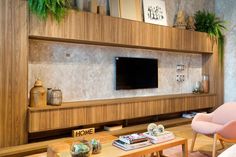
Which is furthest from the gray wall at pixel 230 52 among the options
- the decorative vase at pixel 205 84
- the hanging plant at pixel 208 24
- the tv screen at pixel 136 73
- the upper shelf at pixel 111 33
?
the tv screen at pixel 136 73

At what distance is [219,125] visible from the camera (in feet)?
11.2

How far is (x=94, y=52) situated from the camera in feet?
14.3

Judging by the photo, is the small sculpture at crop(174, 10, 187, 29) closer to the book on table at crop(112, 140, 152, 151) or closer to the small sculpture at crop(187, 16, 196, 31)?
the small sculpture at crop(187, 16, 196, 31)

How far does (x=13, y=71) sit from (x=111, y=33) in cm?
174

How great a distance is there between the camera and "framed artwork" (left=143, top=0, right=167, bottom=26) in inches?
191

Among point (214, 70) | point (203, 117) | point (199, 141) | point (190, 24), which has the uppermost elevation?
point (190, 24)

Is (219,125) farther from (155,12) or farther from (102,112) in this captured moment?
(155,12)

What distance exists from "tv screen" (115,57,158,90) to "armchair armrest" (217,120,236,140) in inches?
80.5

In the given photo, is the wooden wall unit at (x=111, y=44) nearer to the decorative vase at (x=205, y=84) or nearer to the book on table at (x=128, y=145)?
the decorative vase at (x=205, y=84)

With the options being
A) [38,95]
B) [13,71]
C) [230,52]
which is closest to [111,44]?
[38,95]

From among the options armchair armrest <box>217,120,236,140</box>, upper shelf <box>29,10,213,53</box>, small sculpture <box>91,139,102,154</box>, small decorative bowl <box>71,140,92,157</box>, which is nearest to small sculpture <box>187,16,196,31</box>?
upper shelf <box>29,10,213,53</box>

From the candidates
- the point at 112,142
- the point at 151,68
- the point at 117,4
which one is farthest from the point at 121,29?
the point at 112,142

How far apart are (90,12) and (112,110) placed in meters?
1.72

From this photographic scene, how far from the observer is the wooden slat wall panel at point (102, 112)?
3375mm
